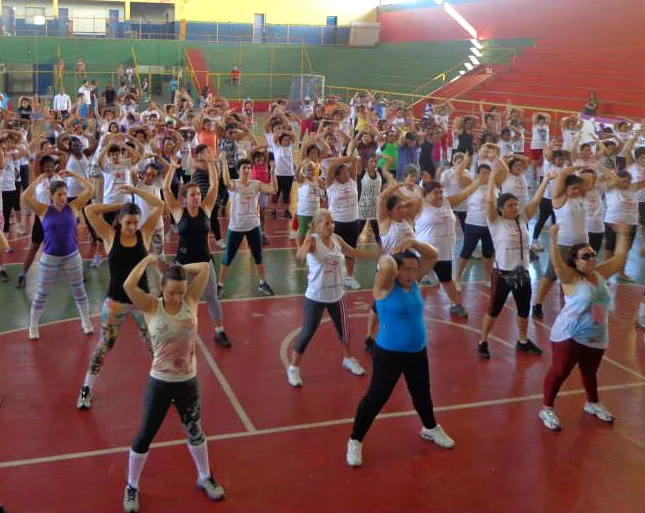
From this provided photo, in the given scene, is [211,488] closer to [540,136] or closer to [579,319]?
[579,319]

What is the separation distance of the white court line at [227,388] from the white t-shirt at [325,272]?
1396 millimetres

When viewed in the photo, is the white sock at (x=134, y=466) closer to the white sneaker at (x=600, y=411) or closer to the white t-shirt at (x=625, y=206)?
the white sneaker at (x=600, y=411)

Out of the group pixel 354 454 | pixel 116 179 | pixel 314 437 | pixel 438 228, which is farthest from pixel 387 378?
pixel 116 179

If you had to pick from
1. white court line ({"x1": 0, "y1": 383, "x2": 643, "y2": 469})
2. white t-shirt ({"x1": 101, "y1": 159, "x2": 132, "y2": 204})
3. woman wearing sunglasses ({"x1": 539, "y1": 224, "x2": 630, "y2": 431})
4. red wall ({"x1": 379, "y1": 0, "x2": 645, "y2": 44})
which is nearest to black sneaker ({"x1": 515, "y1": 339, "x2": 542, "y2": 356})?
white court line ({"x1": 0, "y1": 383, "x2": 643, "y2": 469})

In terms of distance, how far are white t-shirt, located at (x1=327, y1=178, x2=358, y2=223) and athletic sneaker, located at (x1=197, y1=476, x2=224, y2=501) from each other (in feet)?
17.7

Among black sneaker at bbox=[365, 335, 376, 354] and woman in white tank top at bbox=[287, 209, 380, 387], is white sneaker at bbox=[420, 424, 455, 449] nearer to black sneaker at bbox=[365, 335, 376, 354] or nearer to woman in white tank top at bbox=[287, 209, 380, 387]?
woman in white tank top at bbox=[287, 209, 380, 387]

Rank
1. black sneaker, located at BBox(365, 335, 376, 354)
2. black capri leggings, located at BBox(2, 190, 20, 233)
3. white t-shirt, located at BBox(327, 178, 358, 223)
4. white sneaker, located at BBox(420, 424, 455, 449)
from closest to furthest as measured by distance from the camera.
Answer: white sneaker, located at BBox(420, 424, 455, 449), black sneaker, located at BBox(365, 335, 376, 354), white t-shirt, located at BBox(327, 178, 358, 223), black capri leggings, located at BBox(2, 190, 20, 233)

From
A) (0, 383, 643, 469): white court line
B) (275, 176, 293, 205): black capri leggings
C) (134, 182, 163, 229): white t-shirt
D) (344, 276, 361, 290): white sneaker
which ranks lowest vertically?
(0, 383, 643, 469): white court line

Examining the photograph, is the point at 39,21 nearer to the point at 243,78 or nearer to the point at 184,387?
the point at 243,78

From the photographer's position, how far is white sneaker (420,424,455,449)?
6867 mm

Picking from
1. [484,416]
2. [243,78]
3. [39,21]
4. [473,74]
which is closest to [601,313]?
[484,416]

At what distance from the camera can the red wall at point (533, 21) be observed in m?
29.6

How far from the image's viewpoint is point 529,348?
30.3 ft

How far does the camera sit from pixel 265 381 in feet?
27.2
